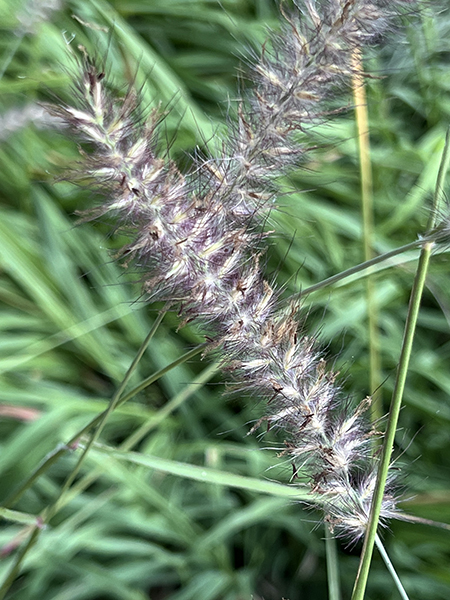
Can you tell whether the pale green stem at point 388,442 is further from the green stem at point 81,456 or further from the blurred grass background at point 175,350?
the blurred grass background at point 175,350

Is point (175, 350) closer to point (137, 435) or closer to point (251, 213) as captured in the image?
point (137, 435)

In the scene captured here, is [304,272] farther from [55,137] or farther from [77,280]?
[55,137]

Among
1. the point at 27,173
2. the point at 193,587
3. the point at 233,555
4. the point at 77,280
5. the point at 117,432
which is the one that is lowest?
the point at 233,555

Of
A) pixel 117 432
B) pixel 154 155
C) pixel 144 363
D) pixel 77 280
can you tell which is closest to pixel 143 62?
pixel 77 280

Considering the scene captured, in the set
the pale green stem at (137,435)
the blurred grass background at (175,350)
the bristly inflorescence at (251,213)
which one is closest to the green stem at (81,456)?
the bristly inflorescence at (251,213)

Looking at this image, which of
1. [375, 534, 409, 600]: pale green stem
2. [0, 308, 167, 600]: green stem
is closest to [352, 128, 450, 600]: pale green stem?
[375, 534, 409, 600]: pale green stem

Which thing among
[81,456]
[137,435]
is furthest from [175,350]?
[81,456]
